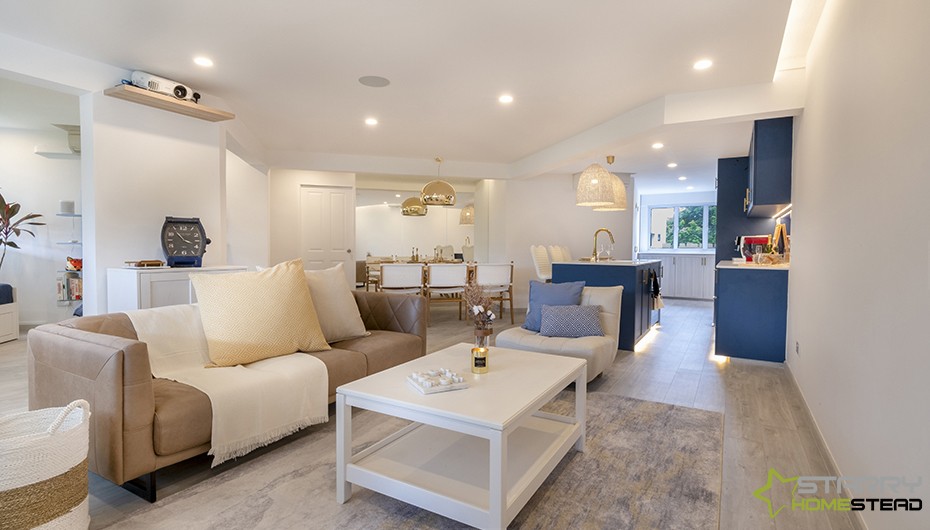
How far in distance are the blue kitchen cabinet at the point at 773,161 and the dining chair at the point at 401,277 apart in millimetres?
4097

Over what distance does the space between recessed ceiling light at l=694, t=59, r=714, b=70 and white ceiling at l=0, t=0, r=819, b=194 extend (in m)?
0.05

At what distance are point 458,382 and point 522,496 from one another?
0.51 meters

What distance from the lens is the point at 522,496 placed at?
1.68 metres

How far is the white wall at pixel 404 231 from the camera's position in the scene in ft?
39.8

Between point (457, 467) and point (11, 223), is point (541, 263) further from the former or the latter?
point (11, 223)

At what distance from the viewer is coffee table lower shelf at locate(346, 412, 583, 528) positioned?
1.63 metres

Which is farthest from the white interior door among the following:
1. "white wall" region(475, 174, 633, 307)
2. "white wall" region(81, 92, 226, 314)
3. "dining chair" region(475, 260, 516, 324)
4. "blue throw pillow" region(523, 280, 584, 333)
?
"blue throw pillow" region(523, 280, 584, 333)

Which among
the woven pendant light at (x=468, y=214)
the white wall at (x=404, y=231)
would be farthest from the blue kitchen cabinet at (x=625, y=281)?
the white wall at (x=404, y=231)

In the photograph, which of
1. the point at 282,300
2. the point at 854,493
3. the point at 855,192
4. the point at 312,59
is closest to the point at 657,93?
the point at 855,192

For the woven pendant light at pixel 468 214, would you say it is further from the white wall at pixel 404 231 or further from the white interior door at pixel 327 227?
the white interior door at pixel 327 227

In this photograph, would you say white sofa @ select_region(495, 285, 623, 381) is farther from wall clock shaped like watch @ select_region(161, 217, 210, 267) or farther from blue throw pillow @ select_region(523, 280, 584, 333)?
wall clock shaped like watch @ select_region(161, 217, 210, 267)

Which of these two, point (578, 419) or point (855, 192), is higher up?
point (855, 192)

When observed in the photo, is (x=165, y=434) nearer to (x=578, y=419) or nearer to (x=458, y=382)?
(x=458, y=382)

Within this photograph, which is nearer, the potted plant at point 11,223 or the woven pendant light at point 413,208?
the potted plant at point 11,223
